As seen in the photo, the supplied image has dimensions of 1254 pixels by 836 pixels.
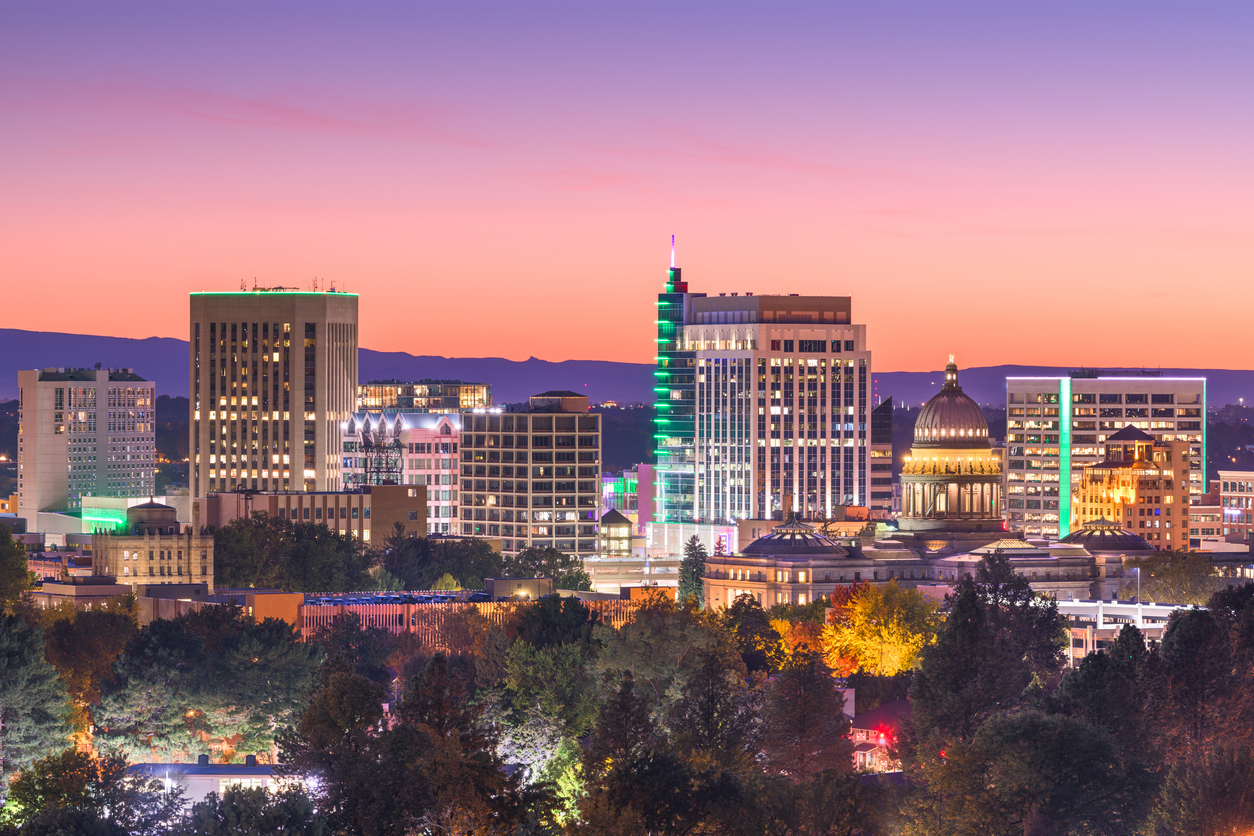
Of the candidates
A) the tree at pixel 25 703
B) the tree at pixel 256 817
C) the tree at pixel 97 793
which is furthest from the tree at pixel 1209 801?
the tree at pixel 25 703

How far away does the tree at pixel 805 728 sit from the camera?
151250mm

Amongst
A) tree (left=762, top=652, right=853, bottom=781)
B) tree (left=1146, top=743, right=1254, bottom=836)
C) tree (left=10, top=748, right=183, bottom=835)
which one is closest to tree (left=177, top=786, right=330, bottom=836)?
tree (left=10, top=748, right=183, bottom=835)

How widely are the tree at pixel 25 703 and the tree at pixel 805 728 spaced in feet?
138

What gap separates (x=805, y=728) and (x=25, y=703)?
1899 inches

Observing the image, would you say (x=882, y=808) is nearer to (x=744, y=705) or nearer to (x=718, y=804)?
(x=718, y=804)

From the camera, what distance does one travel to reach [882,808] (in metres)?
134

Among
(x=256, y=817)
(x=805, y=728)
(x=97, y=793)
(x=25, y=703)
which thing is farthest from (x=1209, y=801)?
(x=25, y=703)

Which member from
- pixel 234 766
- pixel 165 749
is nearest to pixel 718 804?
pixel 234 766

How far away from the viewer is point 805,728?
15325cm

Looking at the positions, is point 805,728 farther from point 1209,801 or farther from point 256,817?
point 256,817

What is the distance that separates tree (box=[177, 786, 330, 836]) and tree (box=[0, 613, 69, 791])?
106 feet

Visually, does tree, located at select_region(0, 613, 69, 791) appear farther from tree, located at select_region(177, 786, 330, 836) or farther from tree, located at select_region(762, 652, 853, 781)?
tree, located at select_region(762, 652, 853, 781)

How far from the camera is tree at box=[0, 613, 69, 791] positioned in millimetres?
166500

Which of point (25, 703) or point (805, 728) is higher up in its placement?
point (805, 728)
